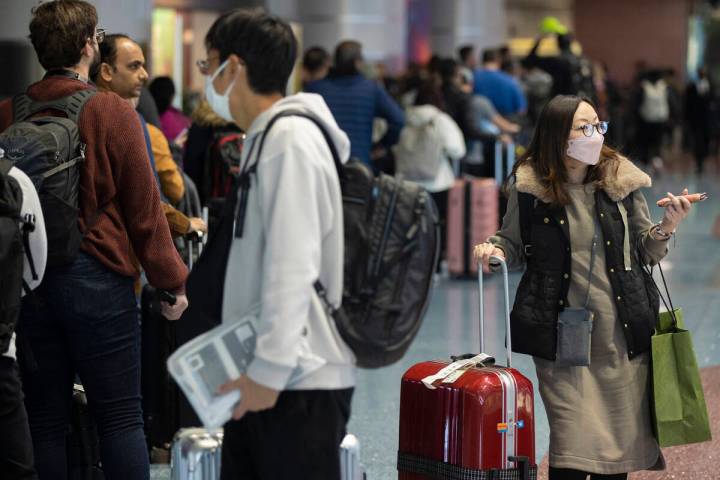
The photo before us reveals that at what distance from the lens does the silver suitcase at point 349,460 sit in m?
2.80

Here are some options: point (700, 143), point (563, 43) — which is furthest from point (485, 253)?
point (700, 143)

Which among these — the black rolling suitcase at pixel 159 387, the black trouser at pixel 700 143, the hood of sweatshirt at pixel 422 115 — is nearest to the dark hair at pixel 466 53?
the hood of sweatshirt at pixel 422 115

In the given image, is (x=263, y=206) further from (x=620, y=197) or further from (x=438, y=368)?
(x=620, y=197)

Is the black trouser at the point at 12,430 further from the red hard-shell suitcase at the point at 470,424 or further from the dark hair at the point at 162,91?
the dark hair at the point at 162,91

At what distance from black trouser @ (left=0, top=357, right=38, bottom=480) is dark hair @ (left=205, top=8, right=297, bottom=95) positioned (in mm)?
910

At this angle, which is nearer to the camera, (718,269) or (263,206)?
(263,206)

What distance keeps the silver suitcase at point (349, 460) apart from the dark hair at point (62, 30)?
52.0 inches

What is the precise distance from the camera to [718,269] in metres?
10.1

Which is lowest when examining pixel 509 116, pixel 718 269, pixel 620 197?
pixel 718 269

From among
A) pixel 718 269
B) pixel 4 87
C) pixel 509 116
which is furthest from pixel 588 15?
pixel 4 87

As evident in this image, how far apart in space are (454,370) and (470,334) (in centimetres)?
385

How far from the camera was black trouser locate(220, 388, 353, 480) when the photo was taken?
2.69 meters

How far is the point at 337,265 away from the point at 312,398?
0.28m

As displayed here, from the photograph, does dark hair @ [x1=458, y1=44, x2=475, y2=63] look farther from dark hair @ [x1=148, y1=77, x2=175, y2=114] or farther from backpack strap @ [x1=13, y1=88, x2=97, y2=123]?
backpack strap @ [x1=13, y1=88, x2=97, y2=123]
